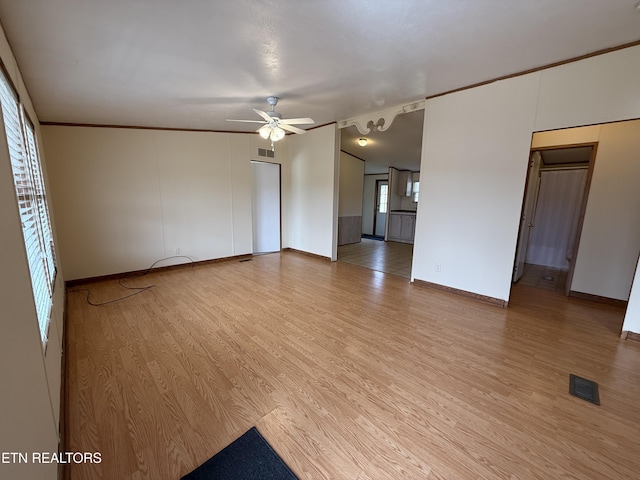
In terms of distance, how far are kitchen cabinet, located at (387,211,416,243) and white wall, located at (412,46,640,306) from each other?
4.24 m

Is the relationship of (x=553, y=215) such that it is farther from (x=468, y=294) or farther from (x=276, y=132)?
(x=276, y=132)

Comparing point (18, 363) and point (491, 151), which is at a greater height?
point (491, 151)

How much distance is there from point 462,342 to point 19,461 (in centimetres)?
295

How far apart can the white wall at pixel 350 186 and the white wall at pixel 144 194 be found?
107 inches

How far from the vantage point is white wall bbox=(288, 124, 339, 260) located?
17.3ft

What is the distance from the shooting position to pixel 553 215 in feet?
17.3

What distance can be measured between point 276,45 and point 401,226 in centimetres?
692

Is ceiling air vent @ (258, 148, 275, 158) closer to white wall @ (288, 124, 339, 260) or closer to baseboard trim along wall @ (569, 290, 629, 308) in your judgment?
white wall @ (288, 124, 339, 260)

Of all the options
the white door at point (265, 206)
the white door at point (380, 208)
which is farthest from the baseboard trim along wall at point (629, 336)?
the white door at point (380, 208)

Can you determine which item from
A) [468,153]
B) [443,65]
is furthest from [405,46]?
[468,153]

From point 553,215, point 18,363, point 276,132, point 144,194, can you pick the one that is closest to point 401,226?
point 553,215

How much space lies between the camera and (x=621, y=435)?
5.16 ft

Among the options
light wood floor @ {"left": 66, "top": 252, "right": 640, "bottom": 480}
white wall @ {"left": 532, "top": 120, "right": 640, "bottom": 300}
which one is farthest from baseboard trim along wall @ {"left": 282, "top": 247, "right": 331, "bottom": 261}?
white wall @ {"left": 532, "top": 120, "right": 640, "bottom": 300}

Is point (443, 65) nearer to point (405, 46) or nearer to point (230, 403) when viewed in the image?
point (405, 46)
